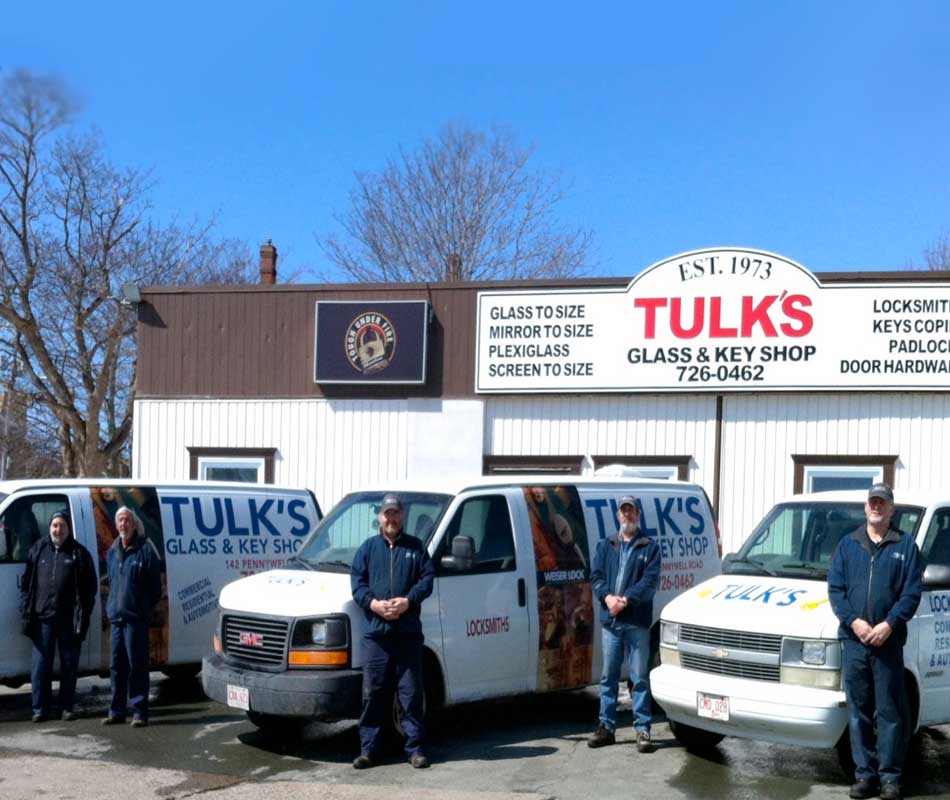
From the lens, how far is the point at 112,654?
10.8m

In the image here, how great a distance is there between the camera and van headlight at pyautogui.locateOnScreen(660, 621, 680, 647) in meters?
9.09

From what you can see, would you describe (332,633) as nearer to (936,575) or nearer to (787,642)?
(787,642)

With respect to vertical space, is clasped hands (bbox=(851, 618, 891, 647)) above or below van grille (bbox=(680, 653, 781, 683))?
above

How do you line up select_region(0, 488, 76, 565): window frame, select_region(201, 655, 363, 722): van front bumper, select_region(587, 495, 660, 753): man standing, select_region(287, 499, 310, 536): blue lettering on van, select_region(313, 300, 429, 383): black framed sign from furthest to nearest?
select_region(313, 300, 429, 383): black framed sign → select_region(287, 499, 310, 536): blue lettering on van → select_region(0, 488, 76, 565): window frame → select_region(587, 495, 660, 753): man standing → select_region(201, 655, 363, 722): van front bumper

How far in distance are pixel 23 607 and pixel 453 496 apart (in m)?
3.81

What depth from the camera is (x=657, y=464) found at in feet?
59.0

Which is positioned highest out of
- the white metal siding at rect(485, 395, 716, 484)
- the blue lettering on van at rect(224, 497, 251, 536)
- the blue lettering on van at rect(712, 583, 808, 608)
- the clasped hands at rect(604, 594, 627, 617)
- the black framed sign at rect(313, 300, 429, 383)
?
the black framed sign at rect(313, 300, 429, 383)

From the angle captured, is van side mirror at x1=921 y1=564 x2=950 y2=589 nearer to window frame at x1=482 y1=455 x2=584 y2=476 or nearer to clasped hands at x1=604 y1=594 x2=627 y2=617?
clasped hands at x1=604 y1=594 x2=627 y2=617

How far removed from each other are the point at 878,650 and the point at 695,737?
6.48 feet

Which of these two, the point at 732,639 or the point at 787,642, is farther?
the point at 732,639

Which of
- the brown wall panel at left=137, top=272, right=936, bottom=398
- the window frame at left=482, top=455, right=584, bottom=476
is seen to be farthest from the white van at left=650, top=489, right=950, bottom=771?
the brown wall panel at left=137, top=272, right=936, bottom=398

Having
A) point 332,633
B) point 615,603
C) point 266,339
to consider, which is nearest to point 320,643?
point 332,633

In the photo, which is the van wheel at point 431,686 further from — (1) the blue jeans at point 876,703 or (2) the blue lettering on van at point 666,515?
(1) the blue jeans at point 876,703

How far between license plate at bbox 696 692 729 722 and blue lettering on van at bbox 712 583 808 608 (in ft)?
2.35
